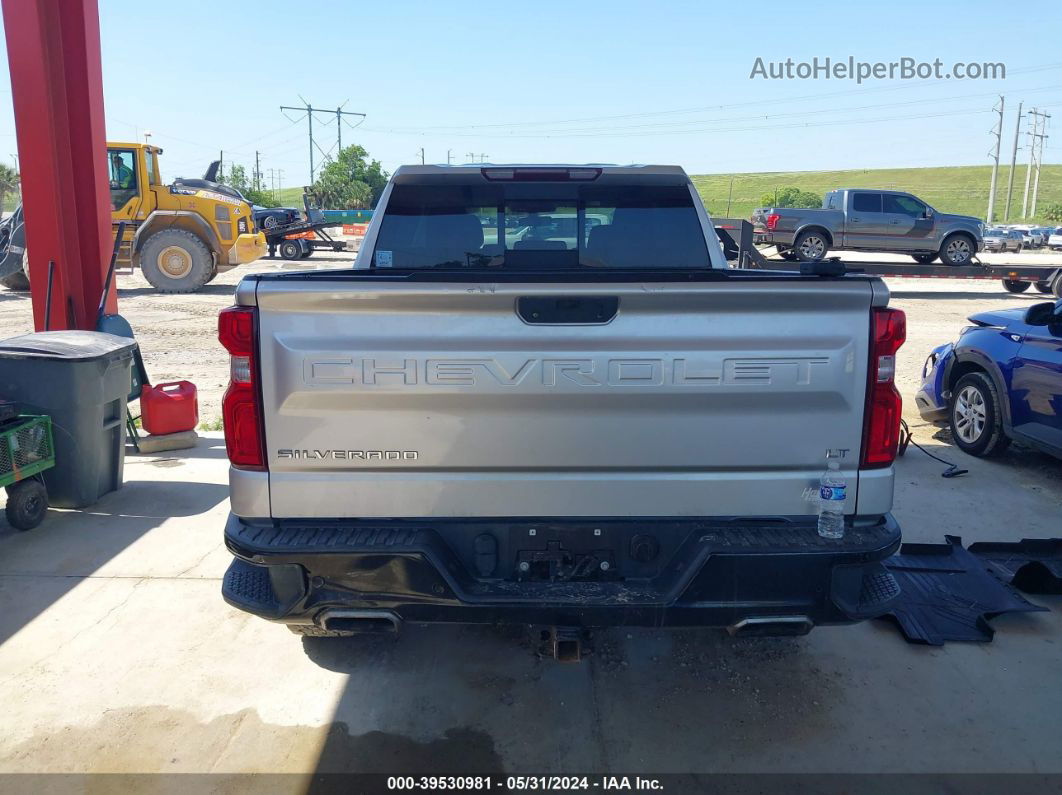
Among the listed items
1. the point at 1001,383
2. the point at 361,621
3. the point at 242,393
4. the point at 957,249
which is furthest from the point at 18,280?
the point at 957,249

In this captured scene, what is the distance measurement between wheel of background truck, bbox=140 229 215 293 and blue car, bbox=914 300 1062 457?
52.9 feet

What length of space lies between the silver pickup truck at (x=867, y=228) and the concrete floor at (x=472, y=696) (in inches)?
696

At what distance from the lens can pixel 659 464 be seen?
113 inches

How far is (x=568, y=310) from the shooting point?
2.79 metres

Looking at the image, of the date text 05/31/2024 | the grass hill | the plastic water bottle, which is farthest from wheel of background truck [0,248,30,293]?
the grass hill

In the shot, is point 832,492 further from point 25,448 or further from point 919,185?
point 919,185

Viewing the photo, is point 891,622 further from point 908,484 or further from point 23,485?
point 23,485

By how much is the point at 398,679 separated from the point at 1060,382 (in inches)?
199

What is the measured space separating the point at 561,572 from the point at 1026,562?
10.4 feet

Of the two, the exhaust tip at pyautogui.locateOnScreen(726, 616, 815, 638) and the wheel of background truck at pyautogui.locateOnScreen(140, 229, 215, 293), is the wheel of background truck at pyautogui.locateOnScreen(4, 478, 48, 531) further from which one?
the wheel of background truck at pyautogui.locateOnScreen(140, 229, 215, 293)

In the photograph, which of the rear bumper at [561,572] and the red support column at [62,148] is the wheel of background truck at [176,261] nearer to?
the red support column at [62,148]

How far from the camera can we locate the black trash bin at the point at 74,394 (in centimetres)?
539

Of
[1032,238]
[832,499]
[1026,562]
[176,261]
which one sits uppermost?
[1032,238]

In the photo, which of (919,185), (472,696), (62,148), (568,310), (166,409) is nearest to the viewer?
(568,310)
